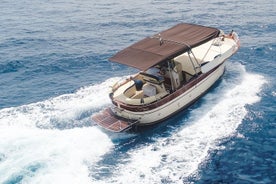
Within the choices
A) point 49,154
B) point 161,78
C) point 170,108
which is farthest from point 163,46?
point 49,154

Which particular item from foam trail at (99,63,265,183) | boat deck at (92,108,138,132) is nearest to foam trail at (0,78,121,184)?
boat deck at (92,108,138,132)

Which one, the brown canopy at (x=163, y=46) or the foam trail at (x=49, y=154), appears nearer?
the foam trail at (x=49, y=154)

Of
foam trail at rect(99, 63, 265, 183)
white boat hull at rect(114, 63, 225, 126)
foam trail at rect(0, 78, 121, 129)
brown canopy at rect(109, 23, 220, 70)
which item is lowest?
foam trail at rect(99, 63, 265, 183)

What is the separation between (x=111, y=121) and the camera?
3359 centimetres

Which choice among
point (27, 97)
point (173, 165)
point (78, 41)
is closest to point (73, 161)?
point (173, 165)

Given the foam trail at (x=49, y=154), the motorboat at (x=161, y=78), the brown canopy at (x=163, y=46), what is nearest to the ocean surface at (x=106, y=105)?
the foam trail at (x=49, y=154)

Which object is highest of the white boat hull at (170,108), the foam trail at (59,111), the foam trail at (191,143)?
the white boat hull at (170,108)

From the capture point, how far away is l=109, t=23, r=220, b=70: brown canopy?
33.4 m

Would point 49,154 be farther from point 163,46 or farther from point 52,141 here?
point 163,46

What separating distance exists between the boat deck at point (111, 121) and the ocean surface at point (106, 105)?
97 centimetres

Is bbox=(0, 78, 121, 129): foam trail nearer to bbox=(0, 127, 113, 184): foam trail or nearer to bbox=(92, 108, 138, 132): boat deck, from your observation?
bbox=(0, 127, 113, 184): foam trail

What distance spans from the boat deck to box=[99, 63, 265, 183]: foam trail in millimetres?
2613

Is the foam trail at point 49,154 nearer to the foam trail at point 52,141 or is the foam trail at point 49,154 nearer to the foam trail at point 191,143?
the foam trail at point 52,141

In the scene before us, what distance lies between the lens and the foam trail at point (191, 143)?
2805 centimetres
